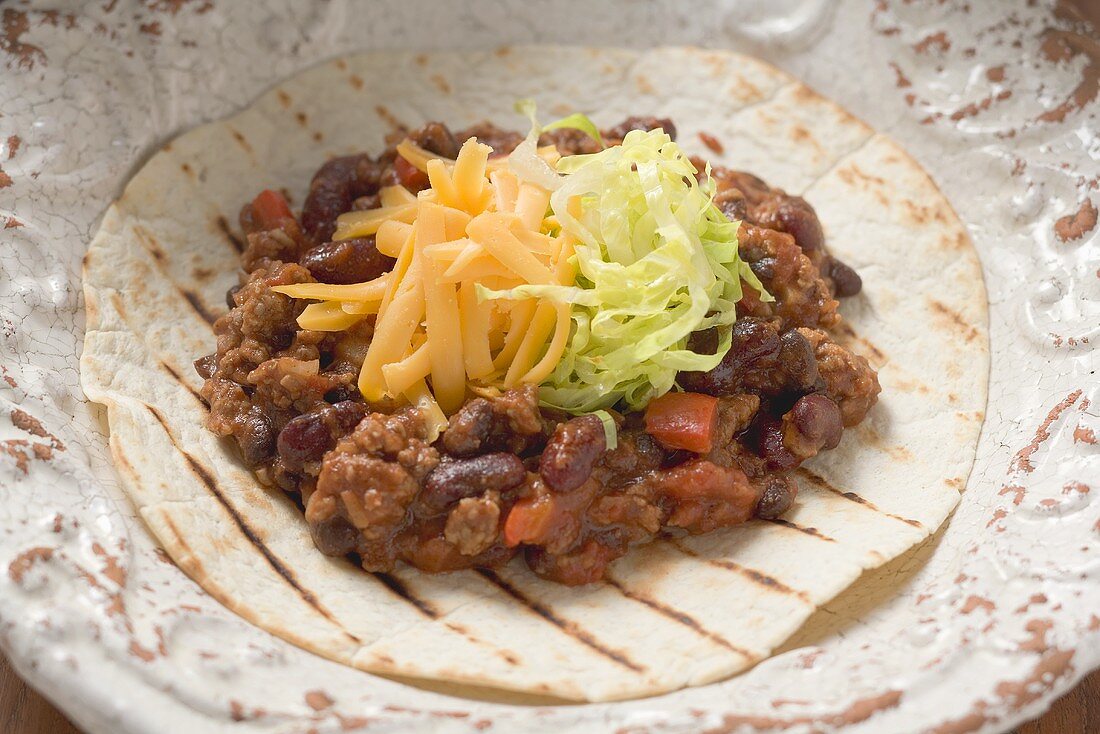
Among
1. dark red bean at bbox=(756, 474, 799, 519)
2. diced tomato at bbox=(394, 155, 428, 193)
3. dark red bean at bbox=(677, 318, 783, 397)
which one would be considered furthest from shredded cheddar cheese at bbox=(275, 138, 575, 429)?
dark red bean at bbox=(756, 474, 799, 519)

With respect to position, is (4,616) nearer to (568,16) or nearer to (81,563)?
(81,563)

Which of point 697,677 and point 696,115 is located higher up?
point 696,115

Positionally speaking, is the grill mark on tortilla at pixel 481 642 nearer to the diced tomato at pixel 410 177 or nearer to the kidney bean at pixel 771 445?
the kidney bean at pixel 771 445

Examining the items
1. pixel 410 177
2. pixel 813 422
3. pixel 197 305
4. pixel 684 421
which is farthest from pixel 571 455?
pixel 197 305

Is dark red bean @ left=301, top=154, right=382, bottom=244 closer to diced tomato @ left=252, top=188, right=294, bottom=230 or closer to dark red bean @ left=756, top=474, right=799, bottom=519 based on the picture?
diced tomato @ left=252, top=188, right=294, bottom=230

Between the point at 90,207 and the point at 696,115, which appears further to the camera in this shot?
the point at 696,115

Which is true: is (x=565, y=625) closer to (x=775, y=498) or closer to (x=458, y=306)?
(x=775, y=498)

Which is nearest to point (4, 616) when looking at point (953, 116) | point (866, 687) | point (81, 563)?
point (81, 563)
